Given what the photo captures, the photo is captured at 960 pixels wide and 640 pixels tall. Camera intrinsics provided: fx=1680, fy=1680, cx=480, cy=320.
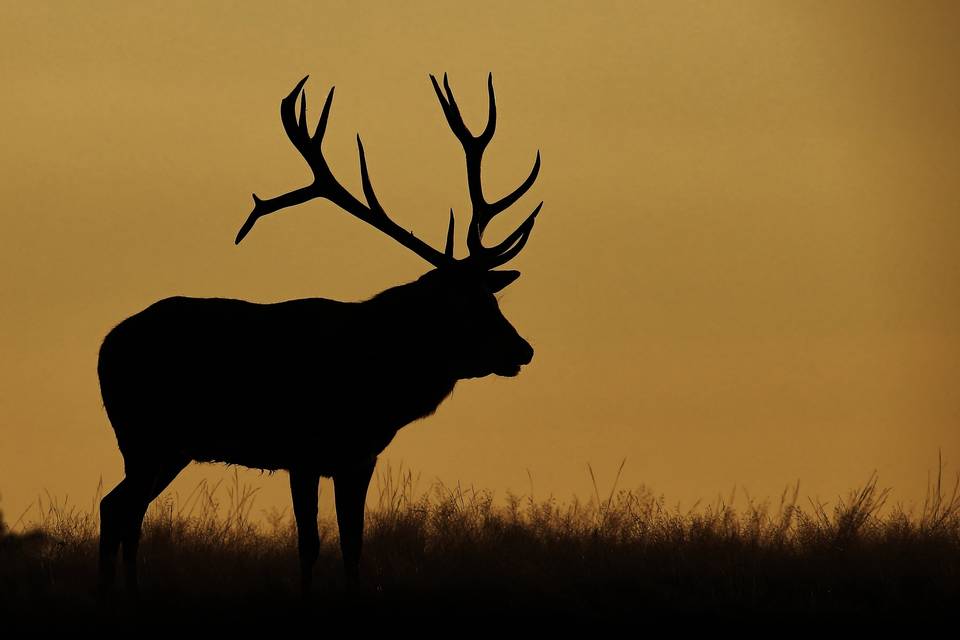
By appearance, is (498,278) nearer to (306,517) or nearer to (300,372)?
(300,372)

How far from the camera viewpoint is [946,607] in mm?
9984

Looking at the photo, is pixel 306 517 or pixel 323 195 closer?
pixel 306 517

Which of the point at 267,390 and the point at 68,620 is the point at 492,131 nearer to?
the point at 267,390

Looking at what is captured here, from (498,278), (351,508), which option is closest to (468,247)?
(498,278)

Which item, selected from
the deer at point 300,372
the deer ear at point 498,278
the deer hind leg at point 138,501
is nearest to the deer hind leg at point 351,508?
the deer at point 300,372

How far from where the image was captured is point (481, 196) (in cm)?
1270

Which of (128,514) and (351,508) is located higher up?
(128,514)

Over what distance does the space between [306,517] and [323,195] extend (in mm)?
2626

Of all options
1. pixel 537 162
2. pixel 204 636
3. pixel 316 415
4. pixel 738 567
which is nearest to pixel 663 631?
pixel 738 567

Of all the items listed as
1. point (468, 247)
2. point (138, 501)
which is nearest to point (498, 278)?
point (468, 247)

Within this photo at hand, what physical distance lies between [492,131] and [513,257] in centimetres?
135

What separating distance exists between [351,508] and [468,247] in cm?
209

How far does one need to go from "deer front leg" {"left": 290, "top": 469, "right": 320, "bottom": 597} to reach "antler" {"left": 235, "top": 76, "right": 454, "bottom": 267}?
5.83ft

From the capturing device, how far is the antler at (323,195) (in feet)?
39.6
